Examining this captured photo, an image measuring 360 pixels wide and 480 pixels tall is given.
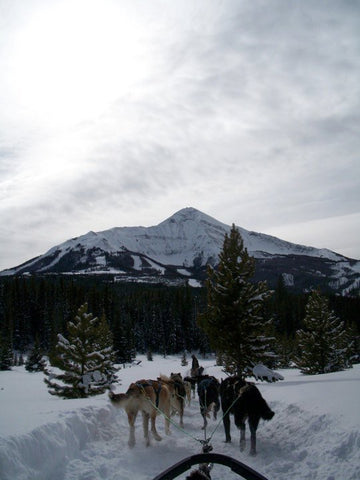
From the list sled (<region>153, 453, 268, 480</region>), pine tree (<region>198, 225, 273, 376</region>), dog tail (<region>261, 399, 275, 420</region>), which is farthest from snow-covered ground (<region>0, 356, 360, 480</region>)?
pine tree (<region>198, 225, 273, 376</region>)

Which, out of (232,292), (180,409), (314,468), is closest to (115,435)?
(180,409)

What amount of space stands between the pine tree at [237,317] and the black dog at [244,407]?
8932mm

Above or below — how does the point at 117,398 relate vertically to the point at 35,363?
above

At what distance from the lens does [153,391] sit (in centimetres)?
834

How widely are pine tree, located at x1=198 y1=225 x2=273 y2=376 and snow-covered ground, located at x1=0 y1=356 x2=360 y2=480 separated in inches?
307

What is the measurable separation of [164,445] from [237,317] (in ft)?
32.7

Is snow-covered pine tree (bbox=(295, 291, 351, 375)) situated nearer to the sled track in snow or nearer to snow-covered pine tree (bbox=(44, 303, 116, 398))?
snow-covered pine tree (bbox=(44, 303, 116, 398))

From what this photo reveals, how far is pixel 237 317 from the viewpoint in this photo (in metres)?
17.3

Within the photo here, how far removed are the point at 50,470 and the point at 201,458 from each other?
332 cm

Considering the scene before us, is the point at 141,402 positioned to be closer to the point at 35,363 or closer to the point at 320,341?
the point at 320,341

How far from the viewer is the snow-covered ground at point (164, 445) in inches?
228

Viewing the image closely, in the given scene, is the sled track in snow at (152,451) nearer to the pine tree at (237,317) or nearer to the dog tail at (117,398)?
the dog tail at (117,398)

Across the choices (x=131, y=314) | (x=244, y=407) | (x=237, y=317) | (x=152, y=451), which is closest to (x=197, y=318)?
(x=237, y=317)

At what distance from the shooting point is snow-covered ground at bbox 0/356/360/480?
19.0 feet
